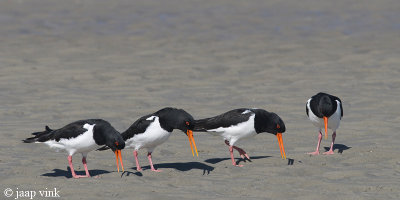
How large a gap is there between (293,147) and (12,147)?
4.73 meters

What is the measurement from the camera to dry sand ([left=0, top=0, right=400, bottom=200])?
10953 millimetres

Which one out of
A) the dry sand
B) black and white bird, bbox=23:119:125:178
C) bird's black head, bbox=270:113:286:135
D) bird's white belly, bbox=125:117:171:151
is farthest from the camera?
bird's black head, bbox=270:113:286:135

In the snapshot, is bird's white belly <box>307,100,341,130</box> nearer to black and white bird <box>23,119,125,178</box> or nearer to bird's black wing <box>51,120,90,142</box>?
black and white bird <box>23,119,125,178</box>

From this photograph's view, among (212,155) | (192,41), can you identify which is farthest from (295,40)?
(212,155)

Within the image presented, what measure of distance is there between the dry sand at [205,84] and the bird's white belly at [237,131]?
466 mm

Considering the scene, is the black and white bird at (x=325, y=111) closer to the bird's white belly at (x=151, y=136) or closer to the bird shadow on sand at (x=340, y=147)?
the bird shadow on sand at (x=340, y=147)

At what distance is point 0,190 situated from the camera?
10047 millimetres

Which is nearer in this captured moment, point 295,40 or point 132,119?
point 132,119

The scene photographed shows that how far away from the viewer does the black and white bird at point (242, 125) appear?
12266mm

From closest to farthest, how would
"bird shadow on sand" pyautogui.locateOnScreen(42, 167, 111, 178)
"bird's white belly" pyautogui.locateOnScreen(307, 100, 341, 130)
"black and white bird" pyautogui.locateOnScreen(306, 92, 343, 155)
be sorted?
"bird shadow on sand" pyautogui.locateOnScreen(42, 167, 111, 178) → "black and white bird" pyautogui.locateOnScreen(306, 92, 343, 155) → "bird's white belly" pyautogui.locateOnScreen(307, 100, 341, 130)

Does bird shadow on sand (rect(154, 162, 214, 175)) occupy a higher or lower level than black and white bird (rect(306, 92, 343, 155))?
lower

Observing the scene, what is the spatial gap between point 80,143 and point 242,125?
8.86 feet

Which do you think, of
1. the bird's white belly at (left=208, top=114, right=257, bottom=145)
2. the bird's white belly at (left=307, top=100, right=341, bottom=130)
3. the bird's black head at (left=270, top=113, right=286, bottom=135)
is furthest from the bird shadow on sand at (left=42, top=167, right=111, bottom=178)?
the bird's white belly at (left=307, top=100, right=341, bottom=130)

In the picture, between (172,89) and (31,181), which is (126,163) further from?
(172,89)
